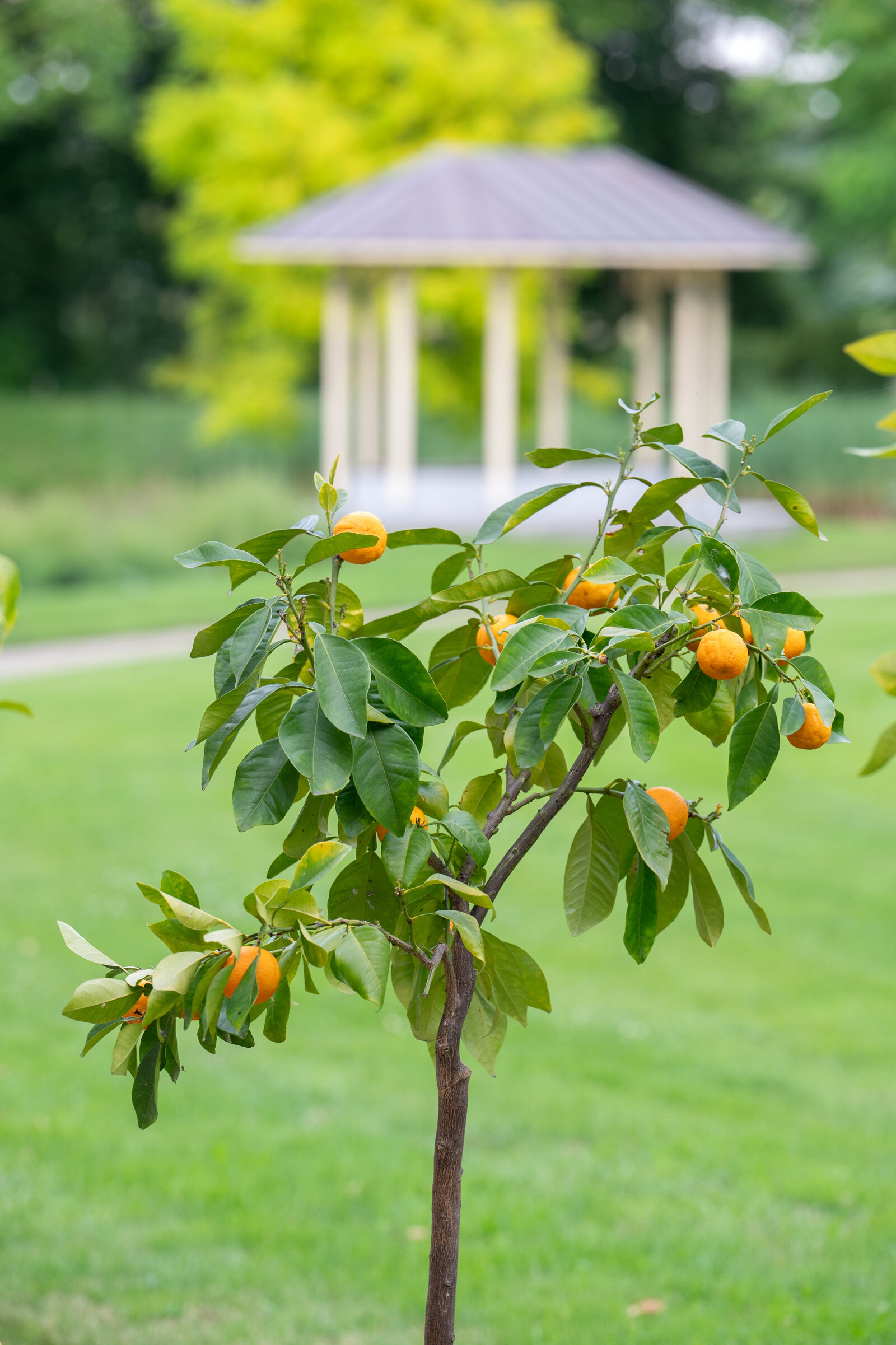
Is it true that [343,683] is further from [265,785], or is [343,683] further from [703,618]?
[703,618]

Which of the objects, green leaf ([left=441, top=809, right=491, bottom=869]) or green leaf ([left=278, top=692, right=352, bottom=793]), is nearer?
green leaf ([left=278, top=692, right=352, bottom=793])

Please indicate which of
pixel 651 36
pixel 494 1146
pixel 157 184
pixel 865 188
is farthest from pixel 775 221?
pixel 494 1146

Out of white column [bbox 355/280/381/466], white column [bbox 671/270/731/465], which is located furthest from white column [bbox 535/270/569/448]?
white column [bbox 355/280/381/466]

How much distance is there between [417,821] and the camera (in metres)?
1.43

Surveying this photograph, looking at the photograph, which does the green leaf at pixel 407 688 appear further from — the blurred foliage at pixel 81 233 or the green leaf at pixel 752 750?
the blurred foliage at pixel 81 233

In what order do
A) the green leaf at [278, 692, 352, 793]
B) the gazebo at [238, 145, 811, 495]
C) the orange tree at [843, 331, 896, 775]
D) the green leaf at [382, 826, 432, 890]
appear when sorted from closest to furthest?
the orange tree at [843, 331, 896, 775] < the green leaf at [278, 692, 352, 793] < the green leaf at [382, 826, 432, 890] < the gazebo at [238, 145, 811, 495]

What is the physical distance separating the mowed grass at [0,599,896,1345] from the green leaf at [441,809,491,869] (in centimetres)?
149

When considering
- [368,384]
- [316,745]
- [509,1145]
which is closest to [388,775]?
[316,745]

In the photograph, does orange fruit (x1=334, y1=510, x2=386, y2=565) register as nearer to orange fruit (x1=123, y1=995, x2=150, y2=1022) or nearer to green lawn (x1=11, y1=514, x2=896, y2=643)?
orange fruit (x1=123, y1=995, x2=150, y2=1022)

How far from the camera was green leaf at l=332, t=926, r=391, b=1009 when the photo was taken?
1.20 metres

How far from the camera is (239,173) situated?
18.6 meters

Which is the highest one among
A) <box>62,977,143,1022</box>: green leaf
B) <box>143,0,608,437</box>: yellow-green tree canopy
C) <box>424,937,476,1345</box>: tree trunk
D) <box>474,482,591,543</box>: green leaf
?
<box>143,0,608,437</box>: yellow-green tree canopy

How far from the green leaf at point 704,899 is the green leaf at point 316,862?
1.34 ft

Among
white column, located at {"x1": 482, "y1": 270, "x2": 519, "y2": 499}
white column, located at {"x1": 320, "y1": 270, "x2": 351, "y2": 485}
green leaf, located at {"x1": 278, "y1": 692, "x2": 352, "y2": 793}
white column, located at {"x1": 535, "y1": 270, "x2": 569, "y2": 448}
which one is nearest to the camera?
green leaf, located at {"x1": 278, "y1": 692, "x2": 352, "y2": 793}
